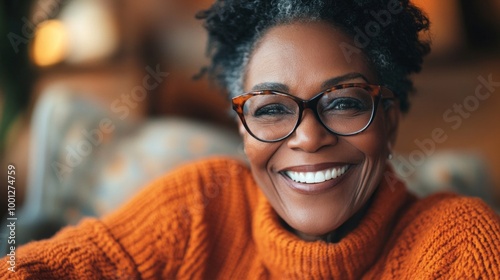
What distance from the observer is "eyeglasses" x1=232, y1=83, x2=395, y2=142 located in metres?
0.96

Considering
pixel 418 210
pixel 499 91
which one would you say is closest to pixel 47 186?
pixel 418 210

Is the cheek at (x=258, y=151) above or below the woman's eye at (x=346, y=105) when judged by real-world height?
below

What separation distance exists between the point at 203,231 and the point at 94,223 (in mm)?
235

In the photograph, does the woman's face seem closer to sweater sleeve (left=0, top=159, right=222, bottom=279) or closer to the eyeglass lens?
the eyeglass lens

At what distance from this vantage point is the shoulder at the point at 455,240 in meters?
0.89

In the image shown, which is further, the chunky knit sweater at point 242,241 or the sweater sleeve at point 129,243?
the sweater sleeve at point 129,243

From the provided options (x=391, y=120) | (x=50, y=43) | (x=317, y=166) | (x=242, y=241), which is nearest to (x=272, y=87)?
(x=317, y=166)

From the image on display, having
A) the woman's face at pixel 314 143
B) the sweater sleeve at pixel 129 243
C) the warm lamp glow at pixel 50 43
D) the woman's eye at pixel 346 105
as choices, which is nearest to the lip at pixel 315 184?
the woman's face at pixel 314 143

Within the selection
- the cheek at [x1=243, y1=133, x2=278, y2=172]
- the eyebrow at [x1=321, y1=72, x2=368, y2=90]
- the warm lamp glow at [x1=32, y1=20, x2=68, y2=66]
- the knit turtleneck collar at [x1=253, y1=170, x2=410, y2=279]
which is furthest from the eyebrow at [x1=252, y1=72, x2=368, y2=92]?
the warm lamp glow at [x1=32, y1=20, x2=68, y2=66]

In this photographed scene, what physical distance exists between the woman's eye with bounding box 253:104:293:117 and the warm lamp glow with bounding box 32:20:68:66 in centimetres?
156

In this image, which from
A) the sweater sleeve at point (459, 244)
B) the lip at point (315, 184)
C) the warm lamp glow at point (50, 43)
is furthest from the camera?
the warm lamp glow at point (50, 43)

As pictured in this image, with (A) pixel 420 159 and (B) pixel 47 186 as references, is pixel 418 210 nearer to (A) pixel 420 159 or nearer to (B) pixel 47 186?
(A) pixel 420 159

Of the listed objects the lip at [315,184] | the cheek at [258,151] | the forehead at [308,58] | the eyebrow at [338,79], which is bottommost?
the lip at [315,184]

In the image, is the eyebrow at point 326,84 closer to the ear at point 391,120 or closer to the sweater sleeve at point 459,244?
the ear at point 391,120
